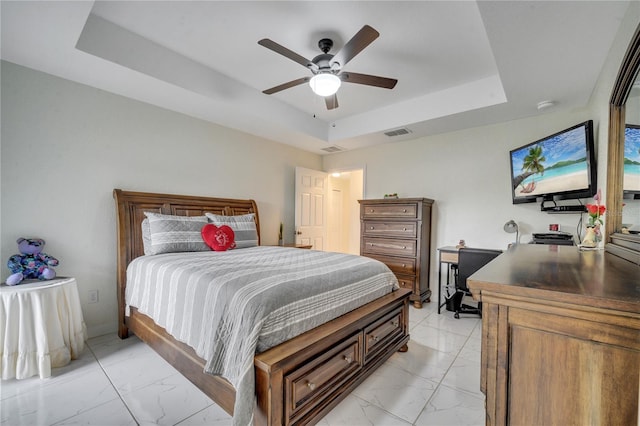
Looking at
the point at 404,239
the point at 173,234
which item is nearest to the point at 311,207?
the point at 404,239

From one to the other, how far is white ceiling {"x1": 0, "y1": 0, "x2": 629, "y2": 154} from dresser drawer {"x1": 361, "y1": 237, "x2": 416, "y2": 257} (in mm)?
1691

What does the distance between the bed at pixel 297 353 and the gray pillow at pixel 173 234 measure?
1.07ft

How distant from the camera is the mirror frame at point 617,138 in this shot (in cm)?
144

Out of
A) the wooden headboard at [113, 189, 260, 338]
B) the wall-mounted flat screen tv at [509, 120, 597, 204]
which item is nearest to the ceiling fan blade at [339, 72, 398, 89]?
the wall-mounted flat screen tv at [509, 120, 597, 204]

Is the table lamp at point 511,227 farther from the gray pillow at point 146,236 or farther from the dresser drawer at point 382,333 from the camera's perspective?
the gray pillow at point 146,236

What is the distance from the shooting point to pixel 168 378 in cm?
205

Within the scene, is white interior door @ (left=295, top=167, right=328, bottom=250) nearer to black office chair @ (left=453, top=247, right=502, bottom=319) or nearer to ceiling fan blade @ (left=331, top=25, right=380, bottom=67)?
black office chair @ (left=453, top=247, right=502, bottom=319)

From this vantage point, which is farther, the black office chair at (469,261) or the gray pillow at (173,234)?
the black office chair at (469,261)

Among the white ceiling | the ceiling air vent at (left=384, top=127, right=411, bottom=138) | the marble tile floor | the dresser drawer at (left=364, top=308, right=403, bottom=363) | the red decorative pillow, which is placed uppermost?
the white ceiling

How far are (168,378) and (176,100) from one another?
272cm

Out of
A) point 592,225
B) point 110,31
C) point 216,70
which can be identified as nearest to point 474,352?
point 592,225

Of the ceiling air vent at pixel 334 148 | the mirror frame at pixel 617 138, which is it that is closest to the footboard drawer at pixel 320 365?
the mirror frame at pixel 617 138

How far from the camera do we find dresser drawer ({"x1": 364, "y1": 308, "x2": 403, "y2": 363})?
6.63 feet

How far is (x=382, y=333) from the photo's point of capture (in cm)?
219
